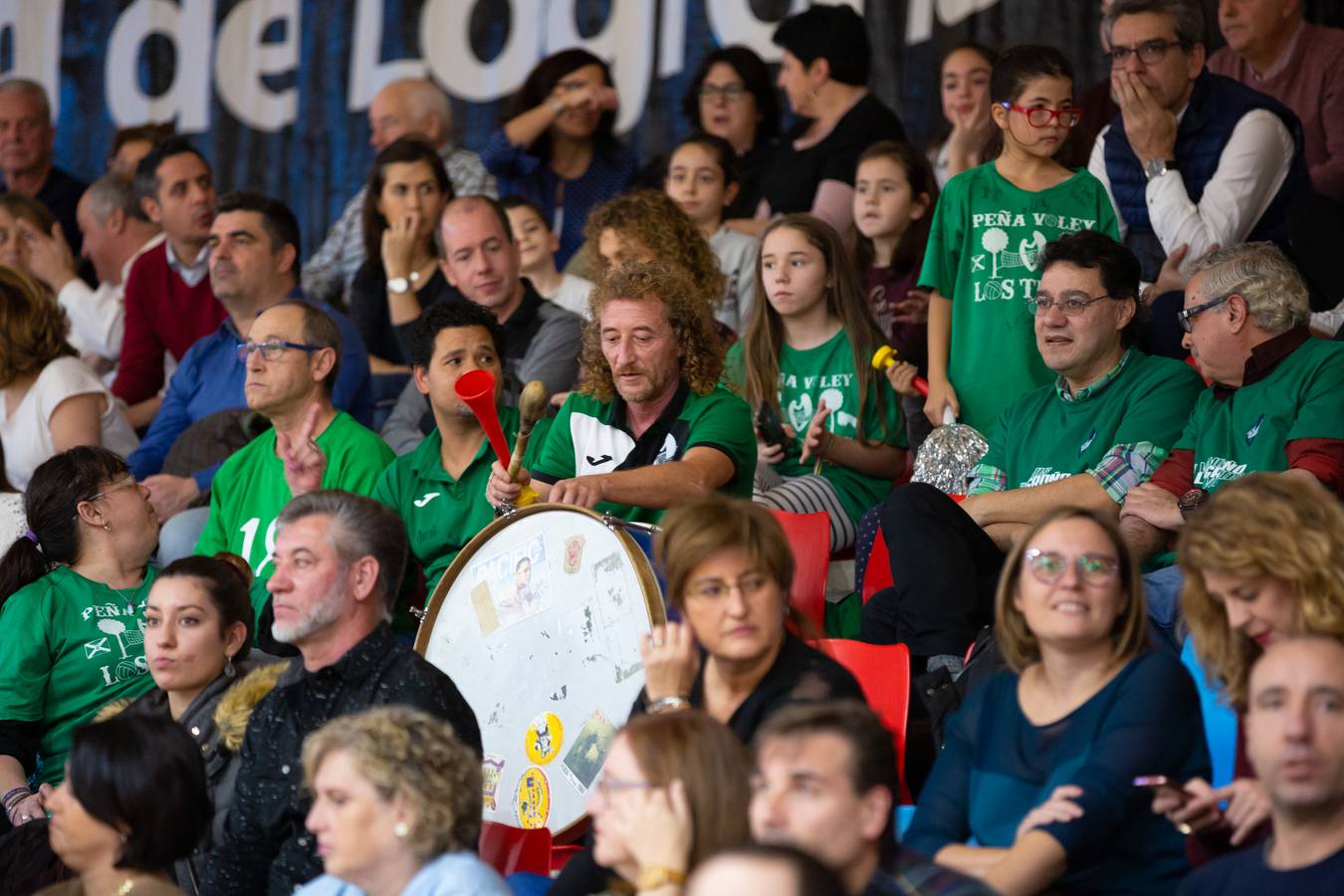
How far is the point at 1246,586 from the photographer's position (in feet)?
9.77

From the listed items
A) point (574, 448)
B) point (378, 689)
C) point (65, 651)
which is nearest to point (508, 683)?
point (378, 689)

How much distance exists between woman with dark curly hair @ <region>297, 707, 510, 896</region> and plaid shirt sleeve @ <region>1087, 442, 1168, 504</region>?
6.62 feet

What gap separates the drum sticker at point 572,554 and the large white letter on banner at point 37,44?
5.52m

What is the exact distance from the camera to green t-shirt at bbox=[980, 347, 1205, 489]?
441 centimetres

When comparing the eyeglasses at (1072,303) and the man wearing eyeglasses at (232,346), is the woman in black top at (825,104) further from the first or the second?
the eyeglasses at (1072,303)

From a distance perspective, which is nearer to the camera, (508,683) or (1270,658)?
(1270,658)

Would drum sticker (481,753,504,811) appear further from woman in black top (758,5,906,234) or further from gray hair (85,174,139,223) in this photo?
gray hair (85,174,139,223)

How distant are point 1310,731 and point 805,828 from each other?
28.5 inches

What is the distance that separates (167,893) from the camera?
303 cm

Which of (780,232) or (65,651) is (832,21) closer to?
(780,232)

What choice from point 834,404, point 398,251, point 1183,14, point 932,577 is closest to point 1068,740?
point 932,577

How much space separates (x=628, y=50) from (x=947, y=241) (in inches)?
111

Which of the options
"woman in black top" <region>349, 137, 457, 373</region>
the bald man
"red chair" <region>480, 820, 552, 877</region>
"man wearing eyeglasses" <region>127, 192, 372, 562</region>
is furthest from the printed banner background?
"red chair" <region>480, 820, 552, 877</region>

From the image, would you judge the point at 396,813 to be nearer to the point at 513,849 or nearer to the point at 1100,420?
the point at 513,849
